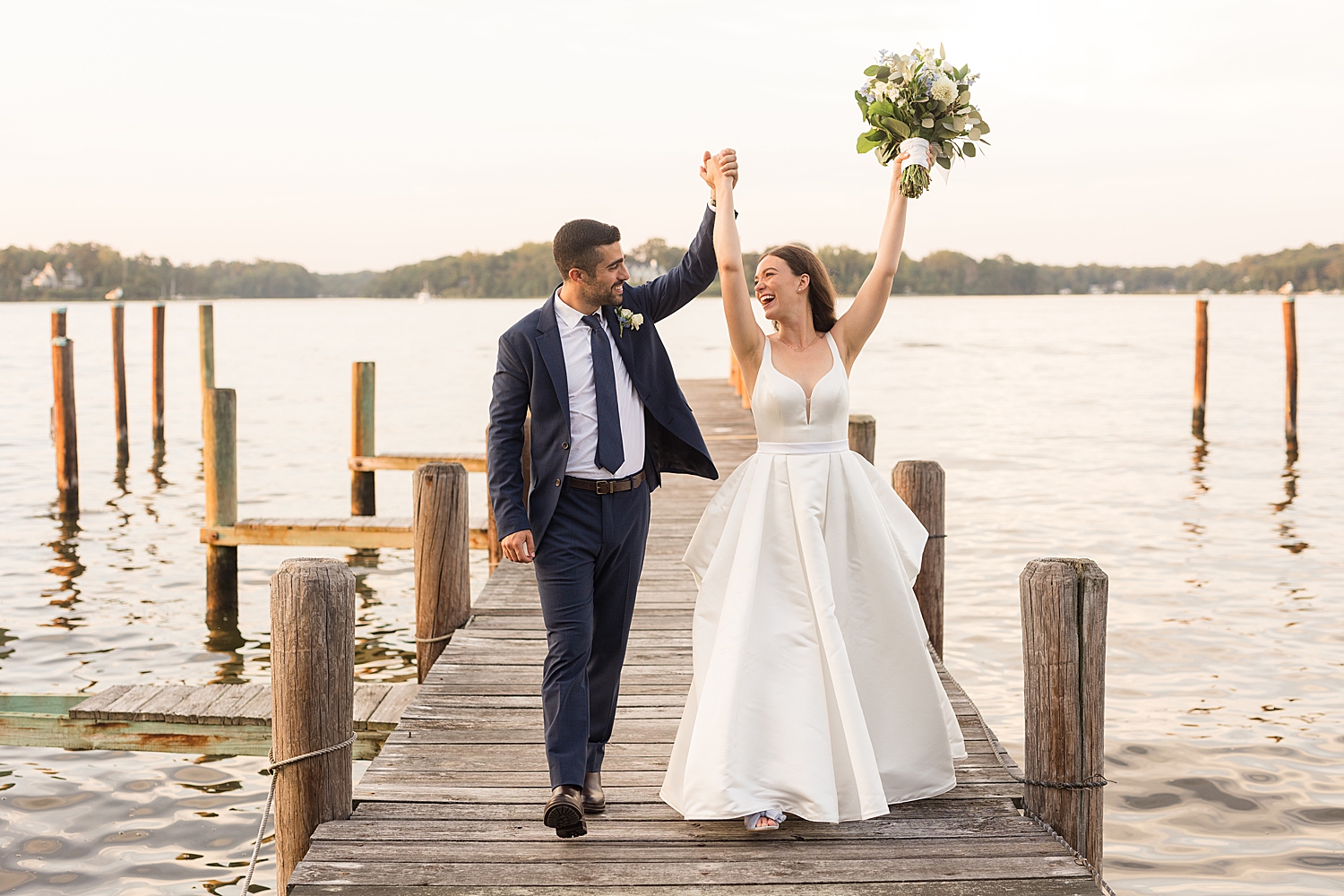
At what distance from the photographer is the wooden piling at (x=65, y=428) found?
50.9 ft

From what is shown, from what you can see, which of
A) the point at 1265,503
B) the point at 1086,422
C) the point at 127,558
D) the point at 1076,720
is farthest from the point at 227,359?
the point at 1076,720

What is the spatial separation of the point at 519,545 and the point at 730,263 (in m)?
1.09

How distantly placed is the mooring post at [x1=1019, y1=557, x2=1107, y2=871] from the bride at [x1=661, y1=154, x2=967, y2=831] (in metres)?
0.32

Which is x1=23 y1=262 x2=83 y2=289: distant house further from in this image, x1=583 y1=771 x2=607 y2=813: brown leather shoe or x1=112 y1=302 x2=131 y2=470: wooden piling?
x1=583 y1=771 x2=607 y2=813: brown leather shoe

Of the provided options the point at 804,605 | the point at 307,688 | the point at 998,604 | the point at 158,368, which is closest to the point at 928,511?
the point at 804,605

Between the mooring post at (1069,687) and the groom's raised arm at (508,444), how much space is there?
1.60 meters

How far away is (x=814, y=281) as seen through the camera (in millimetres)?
3770

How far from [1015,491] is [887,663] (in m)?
15.7

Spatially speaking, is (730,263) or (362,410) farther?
(362,410)

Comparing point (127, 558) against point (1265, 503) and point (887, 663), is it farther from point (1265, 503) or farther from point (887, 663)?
point (1265, 503)

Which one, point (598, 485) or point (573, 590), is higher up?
point (598, 485)

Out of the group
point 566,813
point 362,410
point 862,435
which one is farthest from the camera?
point 362,410

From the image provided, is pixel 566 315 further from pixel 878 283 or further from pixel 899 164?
pixel 899 164

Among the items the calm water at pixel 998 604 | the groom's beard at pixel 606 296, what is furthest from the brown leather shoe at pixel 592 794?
the calm water at pixel 998 604
